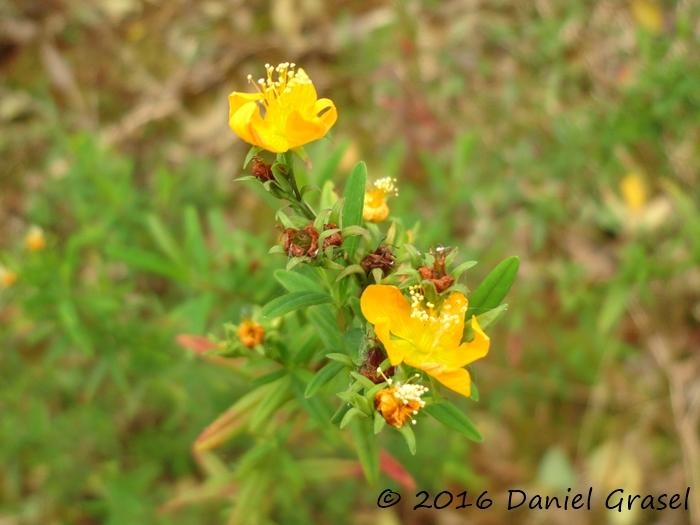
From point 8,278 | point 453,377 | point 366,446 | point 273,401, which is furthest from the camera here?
point 8,278

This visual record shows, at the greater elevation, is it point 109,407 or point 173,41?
point 173,41

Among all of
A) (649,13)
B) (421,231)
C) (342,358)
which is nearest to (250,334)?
(342,358)

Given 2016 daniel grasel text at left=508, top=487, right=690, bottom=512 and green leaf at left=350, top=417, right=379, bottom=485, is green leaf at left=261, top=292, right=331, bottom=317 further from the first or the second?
2016 daniel grasel text at left=508, top=487, right=690, bottom=512

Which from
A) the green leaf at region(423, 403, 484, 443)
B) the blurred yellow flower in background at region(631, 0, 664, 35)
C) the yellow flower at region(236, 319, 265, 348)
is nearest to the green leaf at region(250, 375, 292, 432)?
the yellow flower at region(236, 319, 265, 348)

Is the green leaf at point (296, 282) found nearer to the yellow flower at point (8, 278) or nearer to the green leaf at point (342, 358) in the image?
the green leaf at point (342, 358)

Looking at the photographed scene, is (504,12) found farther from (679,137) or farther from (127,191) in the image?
(127,191)

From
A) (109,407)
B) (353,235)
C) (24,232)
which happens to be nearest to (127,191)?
(109,407)

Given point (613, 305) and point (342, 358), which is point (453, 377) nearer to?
point (342, 358)
